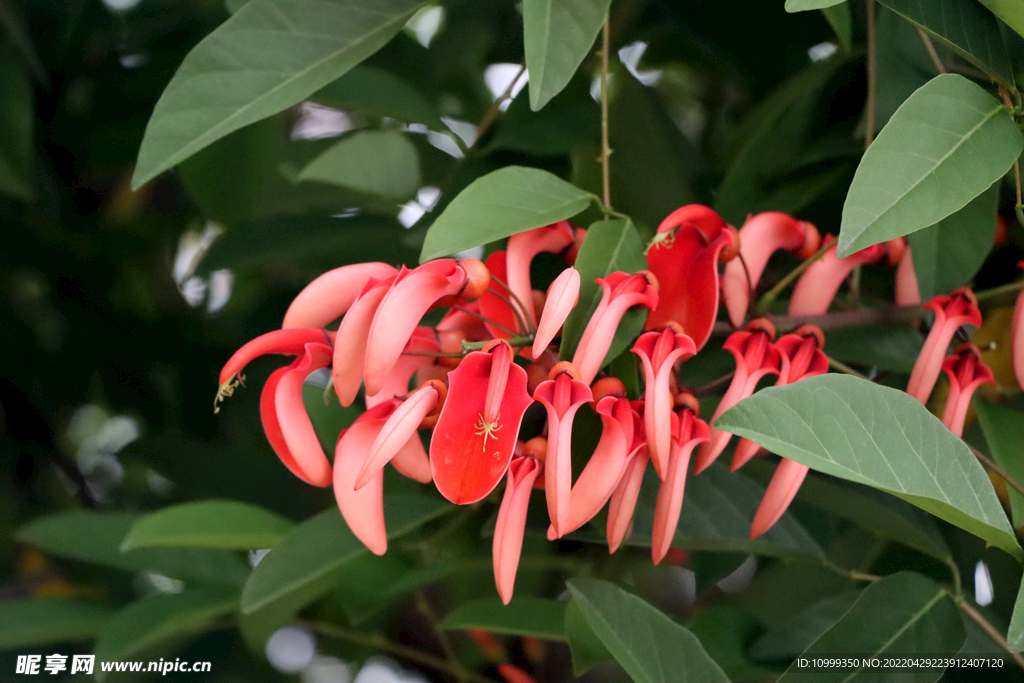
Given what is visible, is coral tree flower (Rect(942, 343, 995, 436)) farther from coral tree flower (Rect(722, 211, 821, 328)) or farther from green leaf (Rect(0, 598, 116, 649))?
green leaf (Rect(0, 598, 116, 649))

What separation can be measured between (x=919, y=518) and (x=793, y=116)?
33 cm

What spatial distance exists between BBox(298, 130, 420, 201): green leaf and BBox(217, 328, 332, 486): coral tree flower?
36 cm

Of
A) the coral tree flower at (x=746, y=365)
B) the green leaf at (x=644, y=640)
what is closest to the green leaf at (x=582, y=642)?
the green leaf at (x=644, y=640)

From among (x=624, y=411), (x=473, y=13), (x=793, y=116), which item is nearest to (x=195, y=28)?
(x=473, y=13)

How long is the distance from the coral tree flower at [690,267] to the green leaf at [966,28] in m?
0.14

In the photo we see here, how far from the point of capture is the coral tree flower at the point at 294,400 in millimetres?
413

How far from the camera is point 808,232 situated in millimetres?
516

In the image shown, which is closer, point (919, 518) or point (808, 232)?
point (808, 232)

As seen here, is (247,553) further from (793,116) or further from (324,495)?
(793,116)

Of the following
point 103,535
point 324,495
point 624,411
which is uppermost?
point 624,411

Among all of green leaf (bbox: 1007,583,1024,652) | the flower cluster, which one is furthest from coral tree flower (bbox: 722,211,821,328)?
green leaf (bbox: 1007,583,1024,652)

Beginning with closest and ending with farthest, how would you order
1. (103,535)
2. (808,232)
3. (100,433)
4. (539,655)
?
1. (808,232)
2. (103,535)
3. (539,655)
4. (100,433)

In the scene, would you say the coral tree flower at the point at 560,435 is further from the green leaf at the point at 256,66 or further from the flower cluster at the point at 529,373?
the green leaf at the point at 256,66

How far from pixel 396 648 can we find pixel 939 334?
0.65 m
